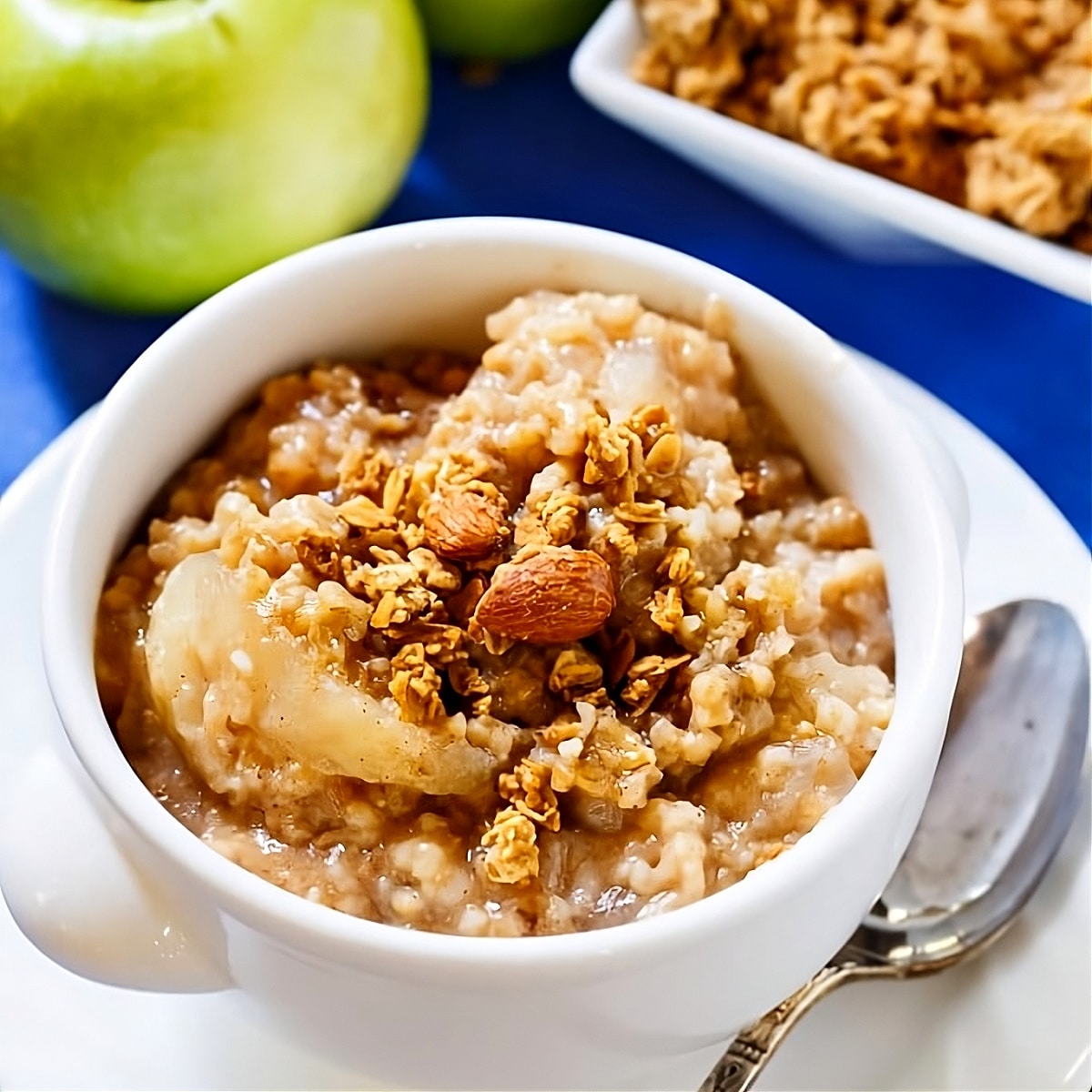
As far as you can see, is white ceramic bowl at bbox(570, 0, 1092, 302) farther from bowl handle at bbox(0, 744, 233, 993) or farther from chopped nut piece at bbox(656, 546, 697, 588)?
bowl handle at bbox(0, 744, 233, 993)

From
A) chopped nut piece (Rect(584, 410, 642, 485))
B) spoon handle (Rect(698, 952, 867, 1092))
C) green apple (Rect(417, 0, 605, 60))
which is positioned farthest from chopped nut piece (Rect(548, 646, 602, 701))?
green apple (Rect(417, 0, 605, 60))

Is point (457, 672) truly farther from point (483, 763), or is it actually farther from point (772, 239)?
point (772, 239)

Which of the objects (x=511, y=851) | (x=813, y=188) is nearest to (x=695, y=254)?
(x=813, y=188)

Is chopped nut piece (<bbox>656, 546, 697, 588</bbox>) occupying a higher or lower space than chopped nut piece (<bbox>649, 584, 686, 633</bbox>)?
higher

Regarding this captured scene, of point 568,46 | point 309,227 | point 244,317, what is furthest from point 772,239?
point 244,317

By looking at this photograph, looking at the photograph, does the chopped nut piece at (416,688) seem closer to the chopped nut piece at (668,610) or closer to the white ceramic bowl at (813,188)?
the chopped nut piece at (668,610)

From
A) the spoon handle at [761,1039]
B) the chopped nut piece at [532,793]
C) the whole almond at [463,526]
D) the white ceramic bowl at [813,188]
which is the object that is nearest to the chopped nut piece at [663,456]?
the whole almond at [463,526]
